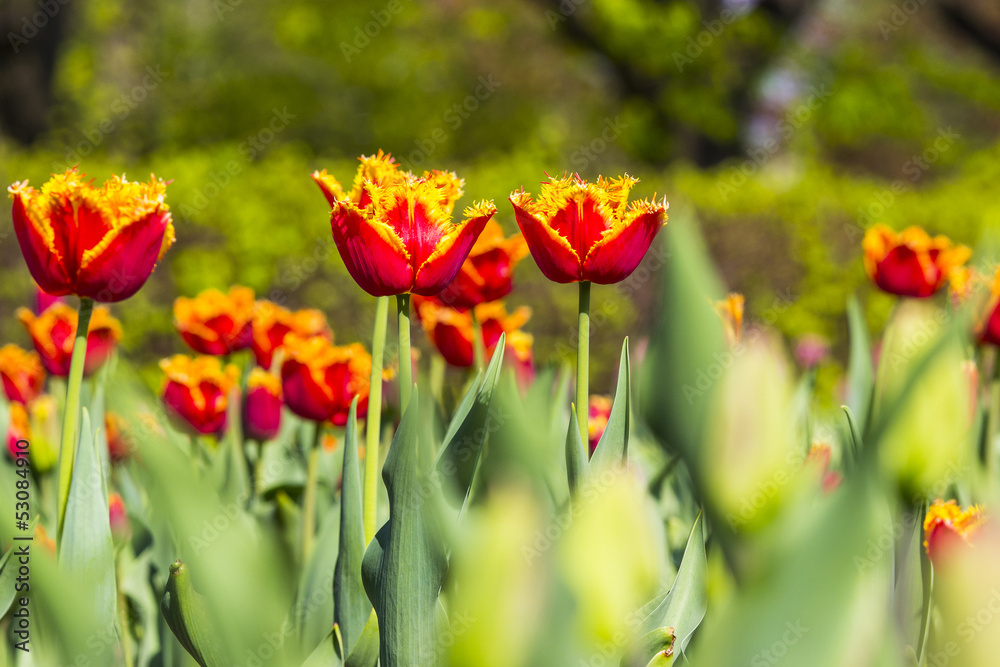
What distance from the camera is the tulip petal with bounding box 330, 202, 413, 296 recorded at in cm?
90

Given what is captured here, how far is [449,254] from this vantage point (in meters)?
0.94

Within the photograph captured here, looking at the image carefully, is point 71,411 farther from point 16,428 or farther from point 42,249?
point 16,428

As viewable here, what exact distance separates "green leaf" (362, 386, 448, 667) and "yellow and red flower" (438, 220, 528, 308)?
740 mm

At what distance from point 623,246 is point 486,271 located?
0.56 m

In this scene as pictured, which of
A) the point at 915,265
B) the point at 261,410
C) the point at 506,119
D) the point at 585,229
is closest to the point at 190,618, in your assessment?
the point at 585,229

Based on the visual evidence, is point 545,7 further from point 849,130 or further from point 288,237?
point 288,237

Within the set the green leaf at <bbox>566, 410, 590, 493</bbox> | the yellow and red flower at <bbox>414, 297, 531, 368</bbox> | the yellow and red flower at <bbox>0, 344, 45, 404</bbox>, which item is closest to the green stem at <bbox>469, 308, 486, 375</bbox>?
the yellow and red flower at <bbox>414, 297, 531, 368</bbox>

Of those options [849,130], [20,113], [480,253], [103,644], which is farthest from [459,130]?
[103,644]

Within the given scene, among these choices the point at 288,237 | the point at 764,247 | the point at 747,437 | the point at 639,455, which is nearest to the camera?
the point at 747,437

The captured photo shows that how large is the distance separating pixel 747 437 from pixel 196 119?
11.9 metres

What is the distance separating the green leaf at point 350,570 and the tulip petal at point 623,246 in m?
0.34

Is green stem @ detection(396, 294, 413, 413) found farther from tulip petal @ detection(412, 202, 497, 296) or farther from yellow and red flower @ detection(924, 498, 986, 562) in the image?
yellow and red flower @ detection(924, 498, 986, 562)

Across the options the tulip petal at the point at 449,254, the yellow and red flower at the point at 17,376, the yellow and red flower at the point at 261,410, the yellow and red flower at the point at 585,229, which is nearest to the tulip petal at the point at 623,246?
the yellow and red flower at the point at 585,229

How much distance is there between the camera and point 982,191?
6.22m
